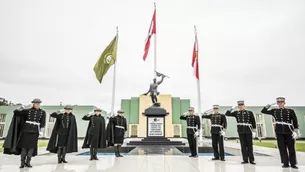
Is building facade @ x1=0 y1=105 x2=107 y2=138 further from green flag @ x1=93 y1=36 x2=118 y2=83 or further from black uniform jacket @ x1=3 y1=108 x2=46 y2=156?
black uniform jacket @ x1=3 y1=108 x2=46 y2=156

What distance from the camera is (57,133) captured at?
18.8 feet

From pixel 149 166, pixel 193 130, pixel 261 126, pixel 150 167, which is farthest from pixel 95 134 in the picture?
pixel 261 126

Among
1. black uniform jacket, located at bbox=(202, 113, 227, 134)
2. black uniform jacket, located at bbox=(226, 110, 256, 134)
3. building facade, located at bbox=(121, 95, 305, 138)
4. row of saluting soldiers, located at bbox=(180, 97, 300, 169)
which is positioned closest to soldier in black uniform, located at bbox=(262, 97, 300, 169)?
row of saluting soldiers, located at bbox=(180, 97, 300, 169)

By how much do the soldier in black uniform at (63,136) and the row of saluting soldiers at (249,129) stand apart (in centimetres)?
390

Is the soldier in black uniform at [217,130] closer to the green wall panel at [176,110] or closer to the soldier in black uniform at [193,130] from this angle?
the soldier in black uniform at [193,130]

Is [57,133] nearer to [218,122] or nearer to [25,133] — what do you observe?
[25,133]

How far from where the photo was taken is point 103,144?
21.6ft

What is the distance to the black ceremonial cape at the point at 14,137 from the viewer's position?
499 centimetres

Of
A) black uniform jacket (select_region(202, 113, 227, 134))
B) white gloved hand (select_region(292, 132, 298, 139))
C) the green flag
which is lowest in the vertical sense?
white gloved hand (select_region(292, 132, 298, 139))

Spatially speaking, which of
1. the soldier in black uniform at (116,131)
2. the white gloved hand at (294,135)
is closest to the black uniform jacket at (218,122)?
the white gloved hand at (294,135)

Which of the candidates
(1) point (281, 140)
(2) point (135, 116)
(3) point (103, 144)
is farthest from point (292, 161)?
(2) point (135, 116)

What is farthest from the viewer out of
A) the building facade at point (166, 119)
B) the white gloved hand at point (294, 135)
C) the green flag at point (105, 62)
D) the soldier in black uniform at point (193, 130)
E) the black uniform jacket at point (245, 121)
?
the building facade at point (166, 119)

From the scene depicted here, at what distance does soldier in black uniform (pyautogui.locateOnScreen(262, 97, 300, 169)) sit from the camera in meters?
4.90

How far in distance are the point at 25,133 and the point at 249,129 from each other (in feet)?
19.2
